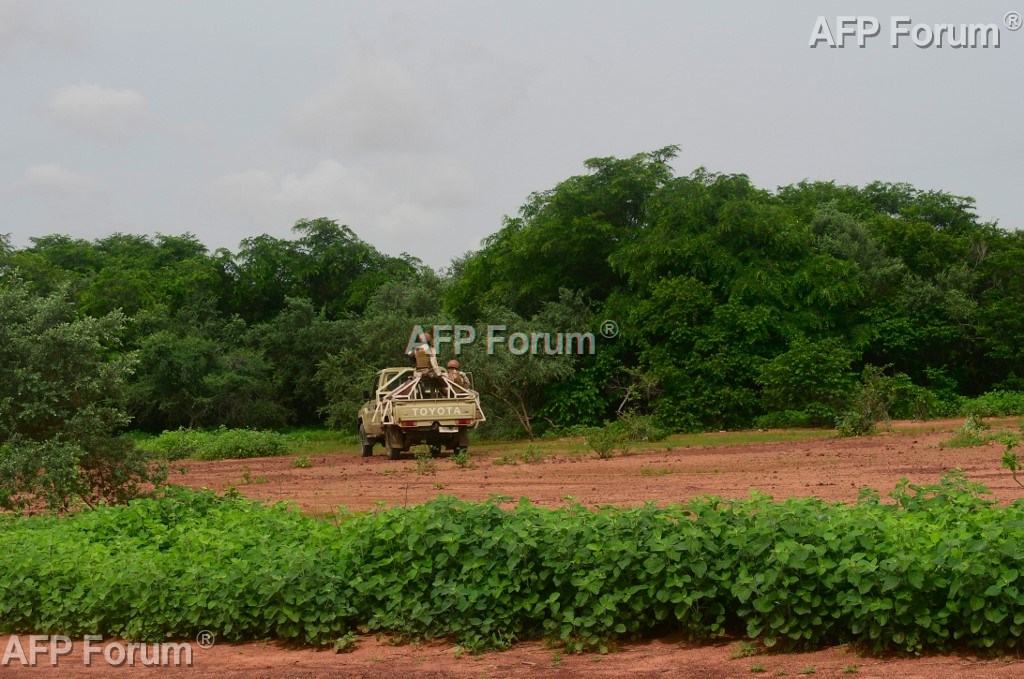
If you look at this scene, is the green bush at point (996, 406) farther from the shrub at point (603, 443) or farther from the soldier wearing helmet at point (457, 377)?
the soldier wearing helmet at point (457, 377)

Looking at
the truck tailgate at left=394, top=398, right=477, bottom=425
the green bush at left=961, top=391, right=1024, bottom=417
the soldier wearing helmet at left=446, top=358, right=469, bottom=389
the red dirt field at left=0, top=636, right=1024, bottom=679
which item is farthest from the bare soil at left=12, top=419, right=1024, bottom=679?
the green bush at left=961, top=391, right=1024, bottom=417

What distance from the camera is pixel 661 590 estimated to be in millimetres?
6148

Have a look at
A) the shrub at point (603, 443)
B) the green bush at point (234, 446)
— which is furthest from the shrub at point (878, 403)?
the green bush at point (234, 446)

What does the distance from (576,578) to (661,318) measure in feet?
79.4

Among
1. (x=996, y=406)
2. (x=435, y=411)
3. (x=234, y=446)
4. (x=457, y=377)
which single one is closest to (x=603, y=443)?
(x=435, y=411)

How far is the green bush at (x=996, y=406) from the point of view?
2817cm

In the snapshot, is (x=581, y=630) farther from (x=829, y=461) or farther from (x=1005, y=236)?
(x=1005, y=236)

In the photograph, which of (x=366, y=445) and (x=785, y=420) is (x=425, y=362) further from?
(x=785, y=420)

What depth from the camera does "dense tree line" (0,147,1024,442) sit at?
2970 cm

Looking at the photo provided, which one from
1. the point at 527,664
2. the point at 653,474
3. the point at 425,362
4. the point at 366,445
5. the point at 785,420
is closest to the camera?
the point at 527,664

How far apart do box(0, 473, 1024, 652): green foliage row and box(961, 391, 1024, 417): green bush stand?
75.5 ft

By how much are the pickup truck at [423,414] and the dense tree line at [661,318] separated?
5.10 metres

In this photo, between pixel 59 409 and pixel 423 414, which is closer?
pixel 59 409

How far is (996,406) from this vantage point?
2831 cm
